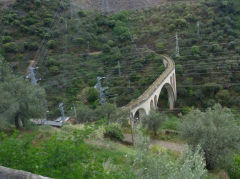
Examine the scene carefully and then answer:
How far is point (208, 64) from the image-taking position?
→ 26453 millimetres

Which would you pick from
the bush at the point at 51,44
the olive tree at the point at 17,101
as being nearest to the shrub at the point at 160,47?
the bush at the point at 51,44

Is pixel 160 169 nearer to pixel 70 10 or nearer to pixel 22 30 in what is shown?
pixel 22 30

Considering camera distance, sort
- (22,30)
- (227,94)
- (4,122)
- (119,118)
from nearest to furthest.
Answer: (4,122) < (119,118) < (227,94) < (22,30)

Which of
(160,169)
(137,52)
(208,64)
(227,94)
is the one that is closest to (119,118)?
(160,169)

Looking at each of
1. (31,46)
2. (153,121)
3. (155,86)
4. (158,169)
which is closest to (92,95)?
(155,86)

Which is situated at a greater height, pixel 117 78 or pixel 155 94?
pixel 117 78

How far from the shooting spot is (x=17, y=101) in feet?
33.1

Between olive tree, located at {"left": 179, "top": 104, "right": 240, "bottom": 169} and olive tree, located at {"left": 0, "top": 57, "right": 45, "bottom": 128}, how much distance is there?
667cm

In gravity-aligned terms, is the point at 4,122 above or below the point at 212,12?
below

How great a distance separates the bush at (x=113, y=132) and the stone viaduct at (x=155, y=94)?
4.41m

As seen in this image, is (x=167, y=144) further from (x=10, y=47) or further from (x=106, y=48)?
(x=10, y=47)

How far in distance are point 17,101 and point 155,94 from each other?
13.7 meters

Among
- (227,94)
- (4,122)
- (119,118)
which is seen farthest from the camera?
(227,94)

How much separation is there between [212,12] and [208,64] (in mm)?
11122
